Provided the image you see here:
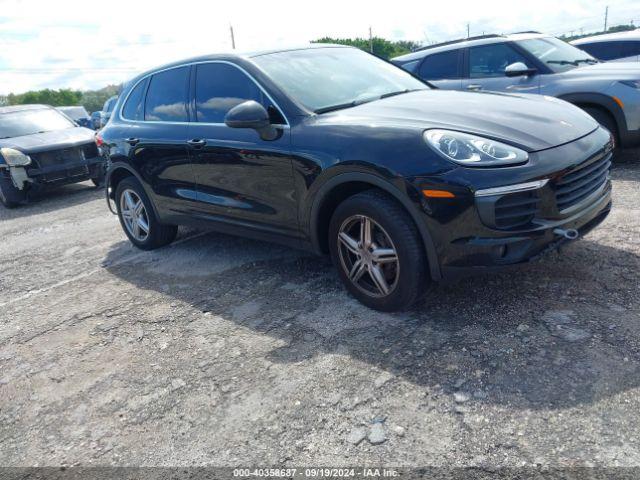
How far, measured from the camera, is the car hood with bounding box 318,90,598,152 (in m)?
3.18

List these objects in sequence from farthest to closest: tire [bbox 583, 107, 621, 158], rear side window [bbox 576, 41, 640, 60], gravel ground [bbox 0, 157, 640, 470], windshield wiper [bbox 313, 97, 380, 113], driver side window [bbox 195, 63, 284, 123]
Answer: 1. rear side window [bbox 576, 41, 640, 60]
2. tire [bbox 583, 107, 621, 158]
3. driver side window [bbox 195, 63, 284, 123]
4. windshield wiper [bbox 313, 97, 380, 113]
5. gravel ground [bbox 0, 157, 640, 470]

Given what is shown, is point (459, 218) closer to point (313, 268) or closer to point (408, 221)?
point (408, 221)

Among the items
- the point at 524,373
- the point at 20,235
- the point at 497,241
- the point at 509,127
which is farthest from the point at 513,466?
the point at 20,235

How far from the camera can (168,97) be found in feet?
16.4

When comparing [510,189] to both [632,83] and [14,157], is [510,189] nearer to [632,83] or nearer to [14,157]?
[632,83]

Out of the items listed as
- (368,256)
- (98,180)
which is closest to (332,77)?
(368,256)

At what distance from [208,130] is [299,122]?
102 cm

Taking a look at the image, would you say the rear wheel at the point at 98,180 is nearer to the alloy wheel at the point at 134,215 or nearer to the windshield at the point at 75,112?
the alloy wheel at the point at 134,215

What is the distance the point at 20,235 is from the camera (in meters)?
7.46

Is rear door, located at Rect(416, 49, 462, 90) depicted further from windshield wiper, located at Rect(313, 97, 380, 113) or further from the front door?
the front door

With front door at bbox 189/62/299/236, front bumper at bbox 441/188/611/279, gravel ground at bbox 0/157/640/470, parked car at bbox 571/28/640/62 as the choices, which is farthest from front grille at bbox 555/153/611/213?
parked car at bbox 571/28/640/62

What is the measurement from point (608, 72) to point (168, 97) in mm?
5215

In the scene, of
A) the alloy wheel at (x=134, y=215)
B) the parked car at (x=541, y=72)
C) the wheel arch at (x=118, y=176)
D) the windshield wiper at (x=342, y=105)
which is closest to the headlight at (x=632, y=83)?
the parked car at (x=541, y=72)

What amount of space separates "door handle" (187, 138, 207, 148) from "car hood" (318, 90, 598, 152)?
1244 mm
